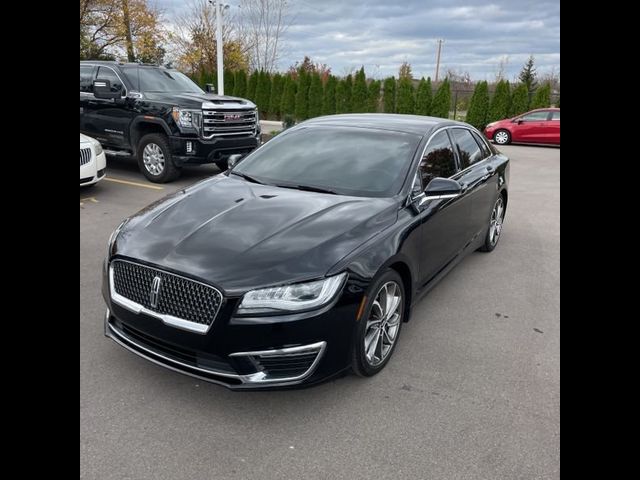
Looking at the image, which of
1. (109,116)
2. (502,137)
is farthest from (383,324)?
(502,137)

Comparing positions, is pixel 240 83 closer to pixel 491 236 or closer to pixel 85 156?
pixel 85 156

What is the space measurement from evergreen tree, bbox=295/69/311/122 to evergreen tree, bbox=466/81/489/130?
7.23 metres

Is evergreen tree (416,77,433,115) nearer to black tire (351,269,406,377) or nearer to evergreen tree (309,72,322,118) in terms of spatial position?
evergreen tree (309,72,322,118)

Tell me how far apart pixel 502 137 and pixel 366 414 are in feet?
60.4

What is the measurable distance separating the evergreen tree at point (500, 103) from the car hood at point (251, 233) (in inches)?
812

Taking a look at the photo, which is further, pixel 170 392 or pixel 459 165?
pixel 459 165

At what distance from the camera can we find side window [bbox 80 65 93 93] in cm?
995

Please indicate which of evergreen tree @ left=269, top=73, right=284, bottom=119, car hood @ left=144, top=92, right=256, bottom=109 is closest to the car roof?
car hood @ left=144, top=92, right=256, bottom=109

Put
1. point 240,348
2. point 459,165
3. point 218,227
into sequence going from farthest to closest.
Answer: point 459,165 < point 218,227 < point 240,348
